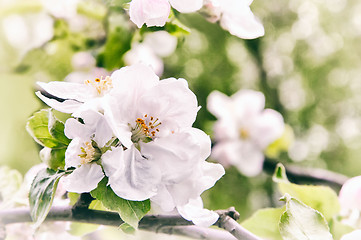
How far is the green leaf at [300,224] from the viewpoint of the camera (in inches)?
10.1

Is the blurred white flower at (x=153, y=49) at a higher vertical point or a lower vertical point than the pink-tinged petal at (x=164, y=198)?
lower

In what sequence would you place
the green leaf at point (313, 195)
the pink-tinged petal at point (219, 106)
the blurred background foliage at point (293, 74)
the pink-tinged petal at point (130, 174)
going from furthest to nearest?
the blurred background foliage at point (293, 74), the pink-tinged petal at point (219, 106), the green leaf at point (313, 195), the pink-tinged petal at point (130, 174)

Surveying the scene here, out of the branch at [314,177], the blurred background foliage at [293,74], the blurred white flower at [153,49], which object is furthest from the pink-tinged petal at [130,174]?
the blurred background foliage at [293,74]

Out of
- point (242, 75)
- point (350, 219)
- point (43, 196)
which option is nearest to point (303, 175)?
point (350, 219)

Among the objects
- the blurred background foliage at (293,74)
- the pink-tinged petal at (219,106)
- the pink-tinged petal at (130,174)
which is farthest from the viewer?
the blurred background foliage at (293,74)

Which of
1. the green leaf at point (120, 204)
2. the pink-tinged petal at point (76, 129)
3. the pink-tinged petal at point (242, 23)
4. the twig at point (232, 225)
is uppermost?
the pink-tinged petal at point (242, 23)

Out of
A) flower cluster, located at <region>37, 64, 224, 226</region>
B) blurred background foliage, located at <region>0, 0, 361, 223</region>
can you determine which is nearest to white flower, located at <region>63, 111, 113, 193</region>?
→ flower cluster, located at <region>37, 64, 224, 226</region>

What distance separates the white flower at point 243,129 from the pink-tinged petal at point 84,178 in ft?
1.91

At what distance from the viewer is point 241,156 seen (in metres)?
0.85

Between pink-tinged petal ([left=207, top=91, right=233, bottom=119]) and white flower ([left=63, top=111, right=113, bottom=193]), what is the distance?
581mm

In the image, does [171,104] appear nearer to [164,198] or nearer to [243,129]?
[164,198]

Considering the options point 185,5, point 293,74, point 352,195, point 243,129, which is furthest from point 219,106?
point 185,5

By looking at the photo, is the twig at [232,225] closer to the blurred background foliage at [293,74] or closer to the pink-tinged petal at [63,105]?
the pink-tinged petal at [63,105]

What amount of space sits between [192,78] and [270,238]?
608 mm
